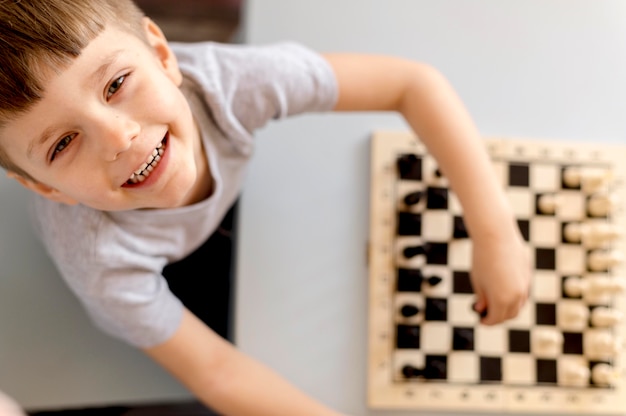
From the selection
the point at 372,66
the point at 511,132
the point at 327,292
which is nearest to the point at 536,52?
the point at 511,132

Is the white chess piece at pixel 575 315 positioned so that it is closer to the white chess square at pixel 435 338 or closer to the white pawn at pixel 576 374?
the white pawn at pixel 576 374

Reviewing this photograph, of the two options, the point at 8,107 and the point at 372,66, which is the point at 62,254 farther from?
the point at 372,66

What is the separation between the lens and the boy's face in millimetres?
696

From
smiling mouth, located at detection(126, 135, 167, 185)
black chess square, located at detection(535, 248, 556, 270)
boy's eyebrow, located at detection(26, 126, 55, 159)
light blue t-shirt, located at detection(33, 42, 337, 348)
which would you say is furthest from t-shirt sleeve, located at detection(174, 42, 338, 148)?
black chess square, located at detection(535, 248, 556, 270)

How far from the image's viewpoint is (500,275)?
100cm

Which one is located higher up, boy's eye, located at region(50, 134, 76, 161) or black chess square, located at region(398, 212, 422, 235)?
boy's eye, located at region(50, 134, 76, 161)

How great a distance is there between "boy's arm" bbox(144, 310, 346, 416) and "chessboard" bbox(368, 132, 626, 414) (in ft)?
0.52

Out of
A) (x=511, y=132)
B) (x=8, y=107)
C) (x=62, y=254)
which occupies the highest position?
(x=511, y=132)

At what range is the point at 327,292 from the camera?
1073 mm

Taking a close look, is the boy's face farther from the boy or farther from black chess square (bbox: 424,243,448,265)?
black chess square (bbox: 424,243,448,265)

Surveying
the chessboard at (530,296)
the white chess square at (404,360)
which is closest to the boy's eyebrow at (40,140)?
the chessboard at (530,296)

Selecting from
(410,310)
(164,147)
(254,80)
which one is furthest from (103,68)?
(410,310)

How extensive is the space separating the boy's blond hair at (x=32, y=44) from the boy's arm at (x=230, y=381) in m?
0.44

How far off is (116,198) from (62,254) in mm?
188
